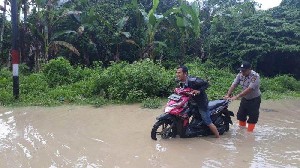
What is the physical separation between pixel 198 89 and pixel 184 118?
58cm

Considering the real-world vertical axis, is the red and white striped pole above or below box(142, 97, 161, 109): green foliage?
above

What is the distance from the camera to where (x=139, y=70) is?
412 inches

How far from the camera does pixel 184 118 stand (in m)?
6.20

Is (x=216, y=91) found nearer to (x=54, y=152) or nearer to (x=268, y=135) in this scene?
(x=268, y=135)

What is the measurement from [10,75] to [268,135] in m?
9.78

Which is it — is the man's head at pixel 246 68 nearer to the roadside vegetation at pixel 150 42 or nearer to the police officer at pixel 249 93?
the police officer at pixel 249 93

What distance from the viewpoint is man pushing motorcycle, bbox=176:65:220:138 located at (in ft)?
20.1

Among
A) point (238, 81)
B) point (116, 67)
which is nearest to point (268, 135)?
point (238, 81)

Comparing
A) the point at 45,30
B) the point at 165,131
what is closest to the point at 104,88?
the point at 165,131

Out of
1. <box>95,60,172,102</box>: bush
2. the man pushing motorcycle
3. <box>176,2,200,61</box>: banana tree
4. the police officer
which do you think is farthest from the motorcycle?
<box>176,2,200,61</box>: banana tree

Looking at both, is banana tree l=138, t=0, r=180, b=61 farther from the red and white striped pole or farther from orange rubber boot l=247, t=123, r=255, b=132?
orange rubber boot l=247, t=123, r=255, b=132

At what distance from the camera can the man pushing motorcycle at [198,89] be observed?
6.12m

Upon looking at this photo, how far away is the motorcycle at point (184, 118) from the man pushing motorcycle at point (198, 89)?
0.35 ft

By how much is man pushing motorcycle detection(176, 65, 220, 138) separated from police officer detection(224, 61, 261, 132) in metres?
0.64
